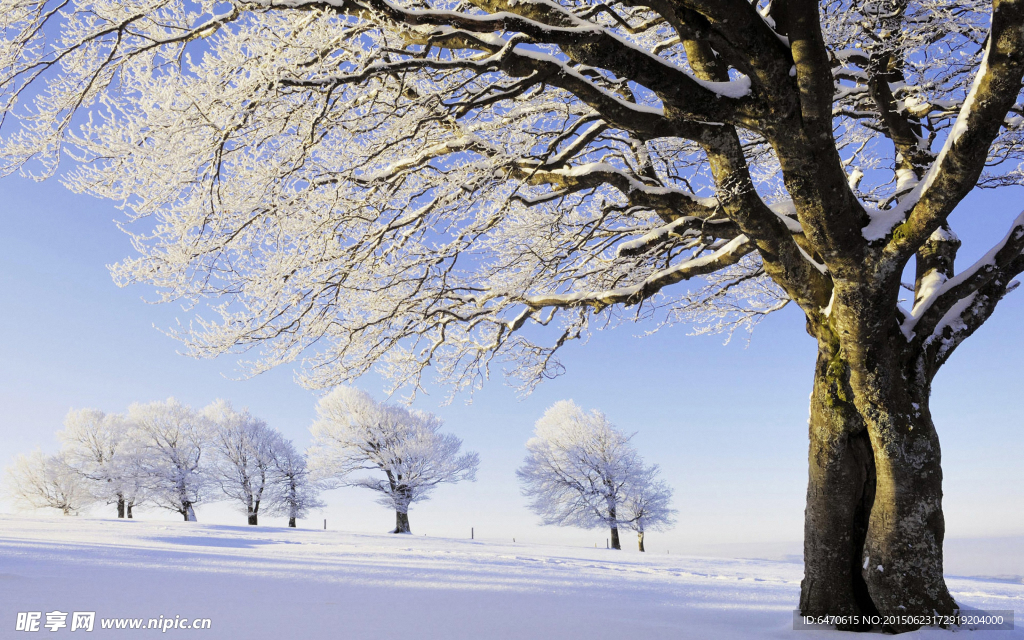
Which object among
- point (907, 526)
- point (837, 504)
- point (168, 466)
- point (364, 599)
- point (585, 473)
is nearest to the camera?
point (364, 599)

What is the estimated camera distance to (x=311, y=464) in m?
30.0

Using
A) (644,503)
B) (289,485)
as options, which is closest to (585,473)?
(644,503)

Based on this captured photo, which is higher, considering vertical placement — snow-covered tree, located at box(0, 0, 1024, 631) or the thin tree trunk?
snow-covered tree, located at box(0, 0, 1024, 631)

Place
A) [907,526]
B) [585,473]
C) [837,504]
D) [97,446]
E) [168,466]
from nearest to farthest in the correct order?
1. [907,526]
2. [837,504]
3. [585,473]
4. [168,466]
5. [97,446]

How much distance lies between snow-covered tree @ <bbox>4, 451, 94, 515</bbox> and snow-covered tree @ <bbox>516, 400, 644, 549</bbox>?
89.5ft

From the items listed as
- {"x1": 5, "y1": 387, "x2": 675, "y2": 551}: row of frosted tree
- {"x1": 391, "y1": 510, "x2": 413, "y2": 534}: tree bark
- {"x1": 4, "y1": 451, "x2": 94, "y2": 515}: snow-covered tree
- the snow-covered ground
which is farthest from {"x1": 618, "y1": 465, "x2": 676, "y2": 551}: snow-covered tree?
{"x1": 4, "y1": 451, "x2": 94, "y2": 515}: snow-covered tree

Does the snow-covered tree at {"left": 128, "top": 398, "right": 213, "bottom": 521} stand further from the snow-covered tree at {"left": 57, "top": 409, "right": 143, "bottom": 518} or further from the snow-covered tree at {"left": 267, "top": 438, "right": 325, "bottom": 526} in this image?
the snow-covered tree at {"left": 267, "top": 438, "right": 325, "bottom": 526}

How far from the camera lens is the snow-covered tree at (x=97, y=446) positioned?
1292 inches

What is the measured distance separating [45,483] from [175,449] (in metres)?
9.39

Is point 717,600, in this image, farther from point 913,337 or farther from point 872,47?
point 872,47

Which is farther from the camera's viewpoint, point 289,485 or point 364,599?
point 289,485

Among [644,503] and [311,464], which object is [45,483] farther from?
[644,503]

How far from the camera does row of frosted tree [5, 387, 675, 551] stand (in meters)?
28.7

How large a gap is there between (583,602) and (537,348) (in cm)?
418
